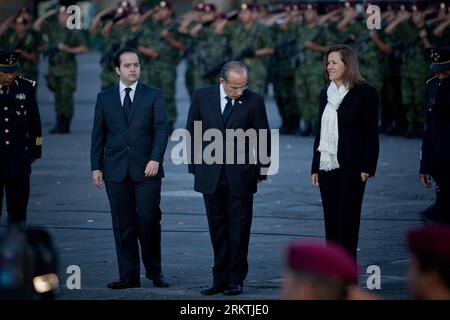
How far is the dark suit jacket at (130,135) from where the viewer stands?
1123 cm

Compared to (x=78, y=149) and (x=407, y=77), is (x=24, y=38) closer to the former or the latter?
(x=78, y=149)

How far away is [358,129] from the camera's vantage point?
36.1 feet

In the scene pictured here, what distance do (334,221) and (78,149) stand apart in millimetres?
13569

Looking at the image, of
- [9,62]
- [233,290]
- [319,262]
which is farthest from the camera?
[9,62]

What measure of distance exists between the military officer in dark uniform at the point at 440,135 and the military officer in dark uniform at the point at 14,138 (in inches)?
129

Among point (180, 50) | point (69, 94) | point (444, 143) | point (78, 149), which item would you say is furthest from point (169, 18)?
point (444, 143)

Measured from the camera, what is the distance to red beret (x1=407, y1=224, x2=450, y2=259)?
521cm

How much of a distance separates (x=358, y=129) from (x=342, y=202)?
1.85ft

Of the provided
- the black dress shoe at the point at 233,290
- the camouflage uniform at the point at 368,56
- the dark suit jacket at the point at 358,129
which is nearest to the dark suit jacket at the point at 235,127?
the dark suit jacket at the point at 358,129

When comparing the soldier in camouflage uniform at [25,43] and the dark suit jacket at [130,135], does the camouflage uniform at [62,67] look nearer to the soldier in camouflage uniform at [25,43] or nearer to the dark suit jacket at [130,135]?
the soldier in camouflage uniform at [25,43]

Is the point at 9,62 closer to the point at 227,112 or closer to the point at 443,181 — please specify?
the point at 227,112

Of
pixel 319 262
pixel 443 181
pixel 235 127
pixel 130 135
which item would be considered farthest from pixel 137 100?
pixel 319 262

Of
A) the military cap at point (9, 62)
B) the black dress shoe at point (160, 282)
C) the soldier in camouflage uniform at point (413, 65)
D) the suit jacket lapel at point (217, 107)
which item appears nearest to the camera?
the suit jacket lapel at point (217, 107)

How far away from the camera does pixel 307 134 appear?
88.0ft
